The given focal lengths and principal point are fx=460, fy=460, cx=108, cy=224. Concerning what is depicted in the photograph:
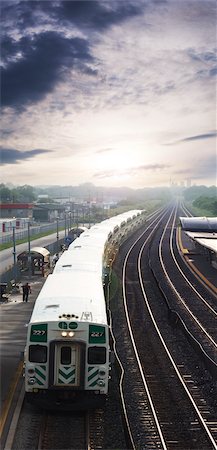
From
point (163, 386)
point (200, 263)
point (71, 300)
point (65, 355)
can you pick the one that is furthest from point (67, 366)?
point (200, 263)

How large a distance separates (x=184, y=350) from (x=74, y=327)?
28.0 ft

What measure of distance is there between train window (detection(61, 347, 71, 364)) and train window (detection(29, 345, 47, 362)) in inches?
20.6

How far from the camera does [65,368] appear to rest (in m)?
14.1

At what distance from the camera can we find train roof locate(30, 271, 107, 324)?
577 inches

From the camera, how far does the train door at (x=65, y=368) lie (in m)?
14.0

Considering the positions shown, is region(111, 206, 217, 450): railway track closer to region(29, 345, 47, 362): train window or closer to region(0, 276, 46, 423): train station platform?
region(29, 345, 47, 362): train window

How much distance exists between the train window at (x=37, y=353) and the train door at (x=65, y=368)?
0.92 feet

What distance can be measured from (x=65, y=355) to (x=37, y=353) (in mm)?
872

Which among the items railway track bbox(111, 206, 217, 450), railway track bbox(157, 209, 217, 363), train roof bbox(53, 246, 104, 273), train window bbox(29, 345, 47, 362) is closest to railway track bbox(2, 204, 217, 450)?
railway track bbox(111, 206, 217, 450)

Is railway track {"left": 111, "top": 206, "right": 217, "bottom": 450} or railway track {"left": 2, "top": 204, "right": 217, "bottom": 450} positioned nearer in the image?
railway track {"left": 2, "top": 204, "right": 217, "bottom": 450}

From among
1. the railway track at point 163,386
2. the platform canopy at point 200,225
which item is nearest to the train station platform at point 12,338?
the railway track at point 163,386

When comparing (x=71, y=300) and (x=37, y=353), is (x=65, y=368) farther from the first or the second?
(x=71, y=300)

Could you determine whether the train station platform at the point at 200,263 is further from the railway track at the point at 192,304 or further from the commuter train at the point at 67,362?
the commuter train at the point at 67,362

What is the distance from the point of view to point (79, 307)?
599 inches
